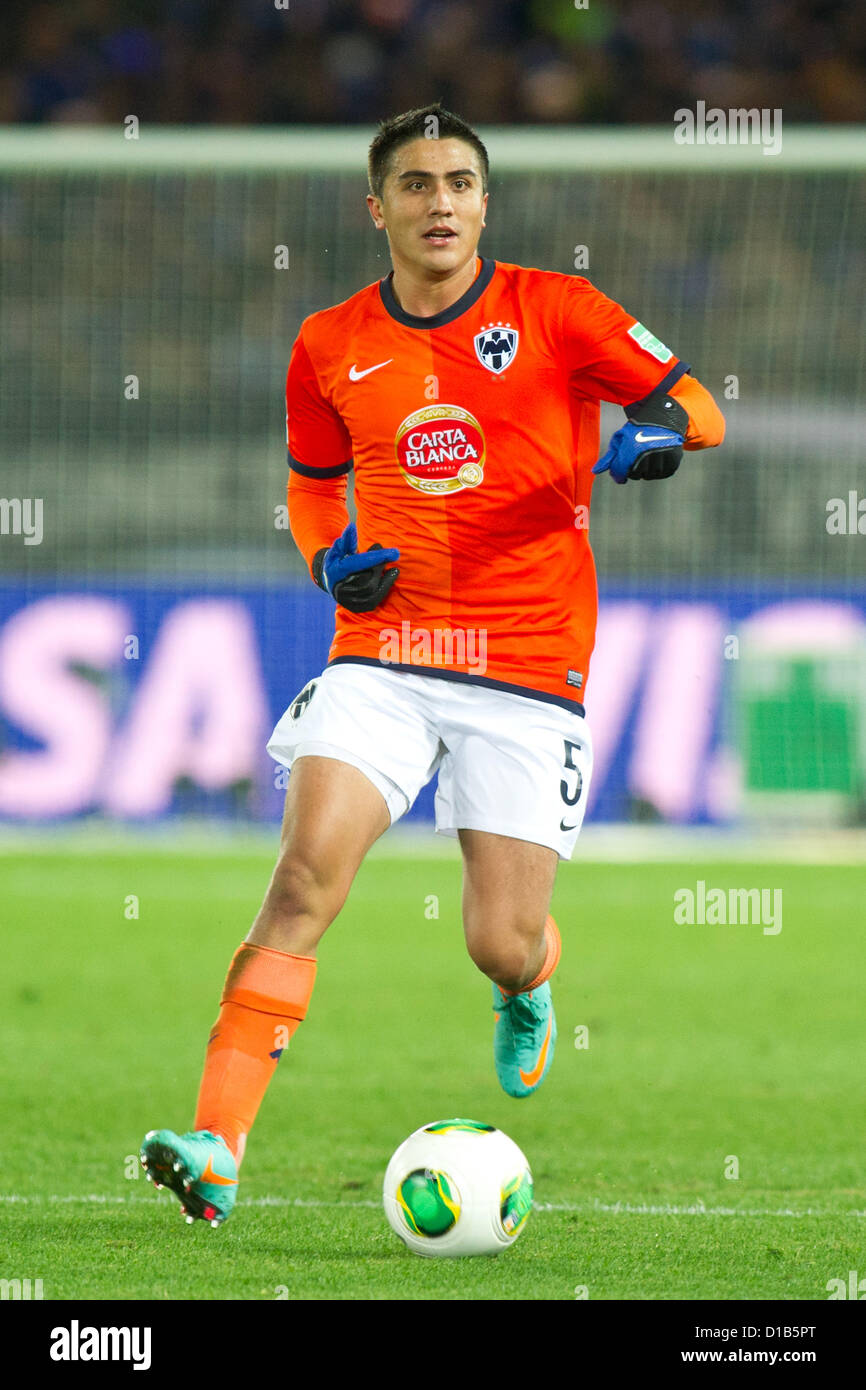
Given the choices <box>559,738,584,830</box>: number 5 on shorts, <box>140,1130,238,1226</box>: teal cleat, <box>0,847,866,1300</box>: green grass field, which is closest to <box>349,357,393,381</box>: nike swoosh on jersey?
<box>559,738,584,830</box>: number 5 on shorts

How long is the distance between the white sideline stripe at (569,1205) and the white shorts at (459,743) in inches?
32.6

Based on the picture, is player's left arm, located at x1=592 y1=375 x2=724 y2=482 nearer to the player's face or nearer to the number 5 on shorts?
the player's face

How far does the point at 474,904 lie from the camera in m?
4.61

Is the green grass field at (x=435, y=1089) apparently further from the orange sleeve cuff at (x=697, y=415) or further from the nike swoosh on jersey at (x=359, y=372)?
the nike swoosh on jersey at (x=359, y=372)

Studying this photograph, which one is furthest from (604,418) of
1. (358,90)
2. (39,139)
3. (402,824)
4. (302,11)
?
(302,11)

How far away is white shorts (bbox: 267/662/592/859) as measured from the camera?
172 inches

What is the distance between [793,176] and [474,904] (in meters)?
8.01

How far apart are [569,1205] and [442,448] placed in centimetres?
180

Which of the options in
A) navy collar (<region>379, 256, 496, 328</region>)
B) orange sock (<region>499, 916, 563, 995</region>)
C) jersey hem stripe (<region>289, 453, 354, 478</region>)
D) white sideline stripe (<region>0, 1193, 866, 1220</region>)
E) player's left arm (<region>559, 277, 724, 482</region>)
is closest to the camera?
player's left arm (<region>559, 277, 724, 482</region>)

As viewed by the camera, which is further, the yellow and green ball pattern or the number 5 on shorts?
the number 5 on shorts

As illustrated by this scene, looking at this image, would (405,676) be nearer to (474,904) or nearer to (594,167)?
(474,904)

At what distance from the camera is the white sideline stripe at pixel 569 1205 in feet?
14.5

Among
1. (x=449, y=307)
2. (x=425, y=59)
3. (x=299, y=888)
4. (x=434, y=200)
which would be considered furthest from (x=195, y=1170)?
(x=425, y=59)
